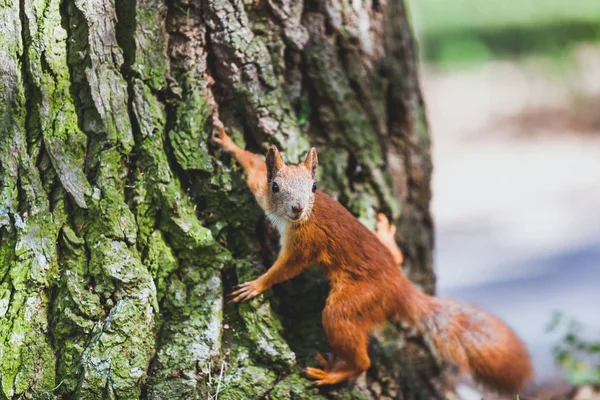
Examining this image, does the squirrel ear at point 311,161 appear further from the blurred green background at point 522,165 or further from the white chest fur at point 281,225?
the blurred green background at point 522,165

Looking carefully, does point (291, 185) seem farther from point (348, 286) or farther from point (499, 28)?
point (499, 28)

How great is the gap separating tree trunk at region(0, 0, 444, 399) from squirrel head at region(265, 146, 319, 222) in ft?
0.52

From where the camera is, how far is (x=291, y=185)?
108 inches

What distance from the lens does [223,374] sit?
266 centimetres

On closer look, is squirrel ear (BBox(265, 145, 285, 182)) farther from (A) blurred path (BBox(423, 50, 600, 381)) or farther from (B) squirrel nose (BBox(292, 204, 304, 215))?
(A) blurred path (BBox(423, 50, 600, 381))

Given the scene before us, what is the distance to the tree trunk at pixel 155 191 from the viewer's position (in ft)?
8.37

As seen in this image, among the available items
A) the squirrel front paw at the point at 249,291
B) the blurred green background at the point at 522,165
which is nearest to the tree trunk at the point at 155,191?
the squirrel front paw at the point at 249,291

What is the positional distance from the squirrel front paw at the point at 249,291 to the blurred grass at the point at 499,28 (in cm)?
878

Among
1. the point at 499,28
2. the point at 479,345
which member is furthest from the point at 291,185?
the point at 499,28

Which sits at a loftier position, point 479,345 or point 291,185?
point 291,185

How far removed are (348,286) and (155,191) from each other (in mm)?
823

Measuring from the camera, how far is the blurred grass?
1102cm

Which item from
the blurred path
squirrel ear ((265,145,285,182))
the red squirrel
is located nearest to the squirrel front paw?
the red squirrel

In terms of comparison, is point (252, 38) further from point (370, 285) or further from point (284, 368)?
point (284, 368)
